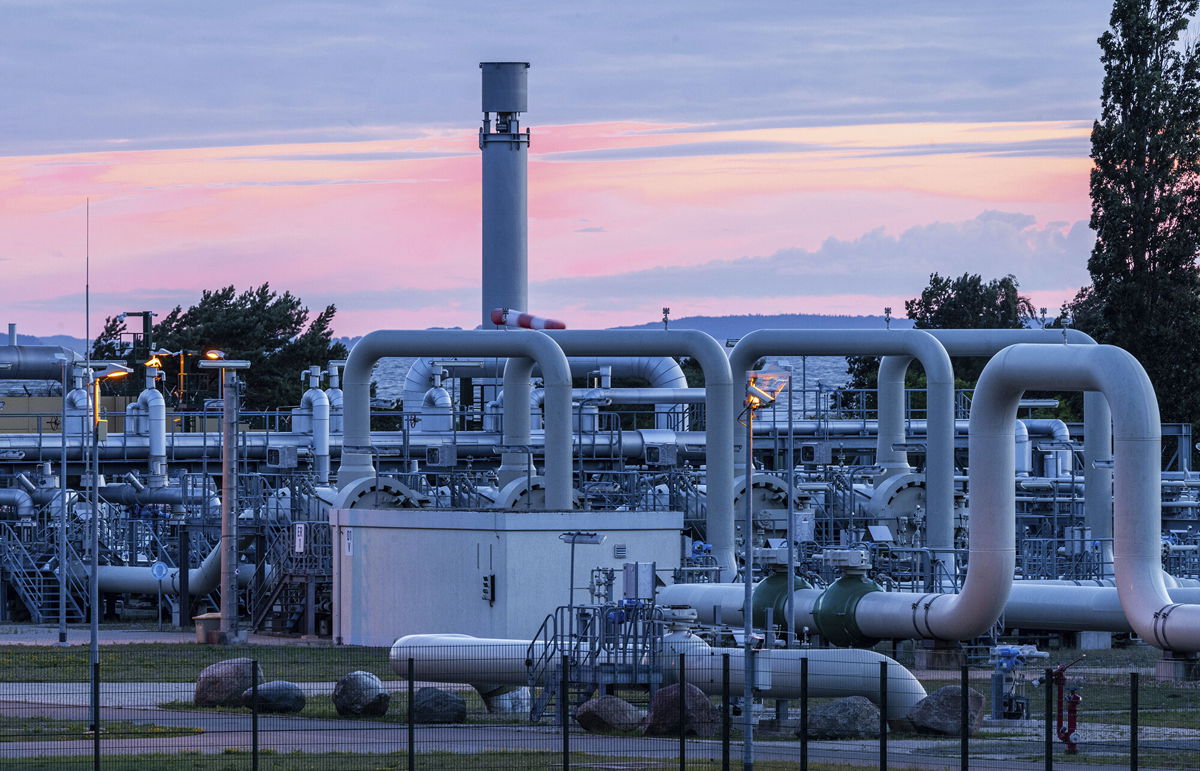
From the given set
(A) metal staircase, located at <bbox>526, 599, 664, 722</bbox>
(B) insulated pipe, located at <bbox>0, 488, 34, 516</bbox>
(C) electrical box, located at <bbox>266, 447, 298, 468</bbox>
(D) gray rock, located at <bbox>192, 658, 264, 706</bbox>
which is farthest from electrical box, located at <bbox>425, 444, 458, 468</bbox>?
(A) metal staircase, located at <bbox>526, 599, 664, 722</bbox>

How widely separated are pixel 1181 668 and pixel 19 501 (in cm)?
4064

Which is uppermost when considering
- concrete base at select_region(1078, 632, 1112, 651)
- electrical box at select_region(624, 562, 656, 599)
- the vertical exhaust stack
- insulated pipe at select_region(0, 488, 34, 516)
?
the vertical exhaust stack

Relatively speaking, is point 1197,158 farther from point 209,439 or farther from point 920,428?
point 209,439

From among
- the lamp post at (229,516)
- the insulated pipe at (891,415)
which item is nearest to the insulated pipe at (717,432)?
the insulated pipe at (891,415)

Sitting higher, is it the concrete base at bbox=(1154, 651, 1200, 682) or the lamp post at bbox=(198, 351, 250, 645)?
the lamp post at bbox=(198, 351, 250, 645)

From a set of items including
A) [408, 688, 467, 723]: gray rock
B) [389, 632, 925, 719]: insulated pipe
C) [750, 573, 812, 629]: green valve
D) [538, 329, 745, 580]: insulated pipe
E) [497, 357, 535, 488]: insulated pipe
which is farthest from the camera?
[497, 357, 535, 488]: insulated pipe

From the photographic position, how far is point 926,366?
173 feet

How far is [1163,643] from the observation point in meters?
38.5

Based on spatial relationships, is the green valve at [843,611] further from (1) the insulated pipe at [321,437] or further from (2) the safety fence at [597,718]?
(1) the insulated pipe at [321,437]

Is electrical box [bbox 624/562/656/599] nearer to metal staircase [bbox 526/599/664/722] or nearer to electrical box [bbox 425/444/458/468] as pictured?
metal staircase [bbox 526/599/664/722]

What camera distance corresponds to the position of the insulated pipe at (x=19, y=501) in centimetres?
6531

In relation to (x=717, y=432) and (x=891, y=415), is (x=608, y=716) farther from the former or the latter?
(x=891, y=415)

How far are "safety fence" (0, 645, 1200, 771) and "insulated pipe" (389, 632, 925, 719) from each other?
1.4 inches

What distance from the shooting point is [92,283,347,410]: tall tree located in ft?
410
